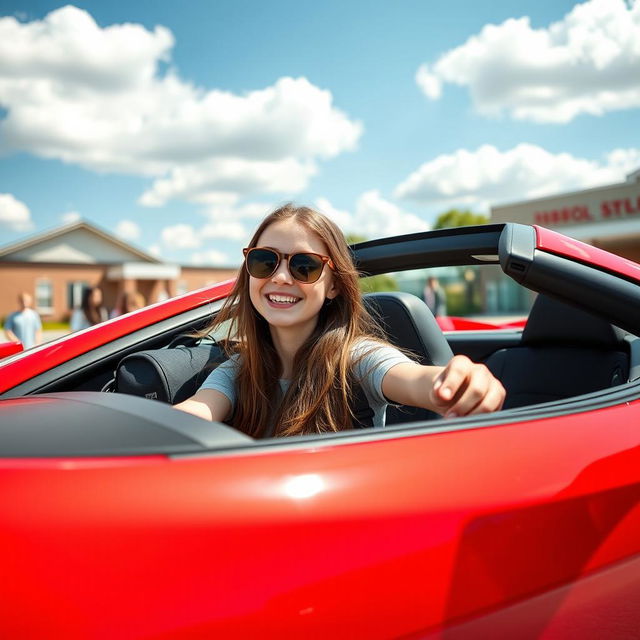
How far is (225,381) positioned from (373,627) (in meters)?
1.17

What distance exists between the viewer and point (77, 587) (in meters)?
0.84

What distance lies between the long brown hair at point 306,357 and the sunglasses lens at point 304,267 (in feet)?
0.45

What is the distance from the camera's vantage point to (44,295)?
121 ft

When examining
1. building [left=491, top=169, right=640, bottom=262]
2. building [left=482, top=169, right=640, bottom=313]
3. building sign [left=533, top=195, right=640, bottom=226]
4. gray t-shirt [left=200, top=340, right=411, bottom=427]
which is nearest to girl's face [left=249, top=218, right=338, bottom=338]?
gray t-shirt [left=200, top=340, right=411, bottom=427]

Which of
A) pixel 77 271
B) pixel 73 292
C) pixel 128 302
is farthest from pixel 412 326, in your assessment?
pixel 77 271

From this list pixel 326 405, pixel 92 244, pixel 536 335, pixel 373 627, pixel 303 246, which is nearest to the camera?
pixel 373 627

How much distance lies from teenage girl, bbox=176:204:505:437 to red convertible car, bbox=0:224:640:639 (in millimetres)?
551

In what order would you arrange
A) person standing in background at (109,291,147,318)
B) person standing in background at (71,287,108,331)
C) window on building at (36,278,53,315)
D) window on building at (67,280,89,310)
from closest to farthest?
person standing in background at (109,291,147,318) → person standing in background at (71,287,108,331) → window on building at (36,278,53,315) → window on building at (67,280,89,310)

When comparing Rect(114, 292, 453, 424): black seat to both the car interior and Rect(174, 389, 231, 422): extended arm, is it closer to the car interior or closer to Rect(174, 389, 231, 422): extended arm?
the car interior

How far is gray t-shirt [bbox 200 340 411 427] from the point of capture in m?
1.81

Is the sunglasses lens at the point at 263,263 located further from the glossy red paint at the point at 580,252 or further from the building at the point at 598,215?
the building at the point at 598,215

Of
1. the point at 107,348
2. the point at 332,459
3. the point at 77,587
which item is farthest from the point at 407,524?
the point at 107,348

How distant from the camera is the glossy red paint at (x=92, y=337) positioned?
194 centimetres

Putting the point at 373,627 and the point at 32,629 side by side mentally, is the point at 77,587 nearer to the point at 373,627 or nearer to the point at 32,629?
the point at 32,629
